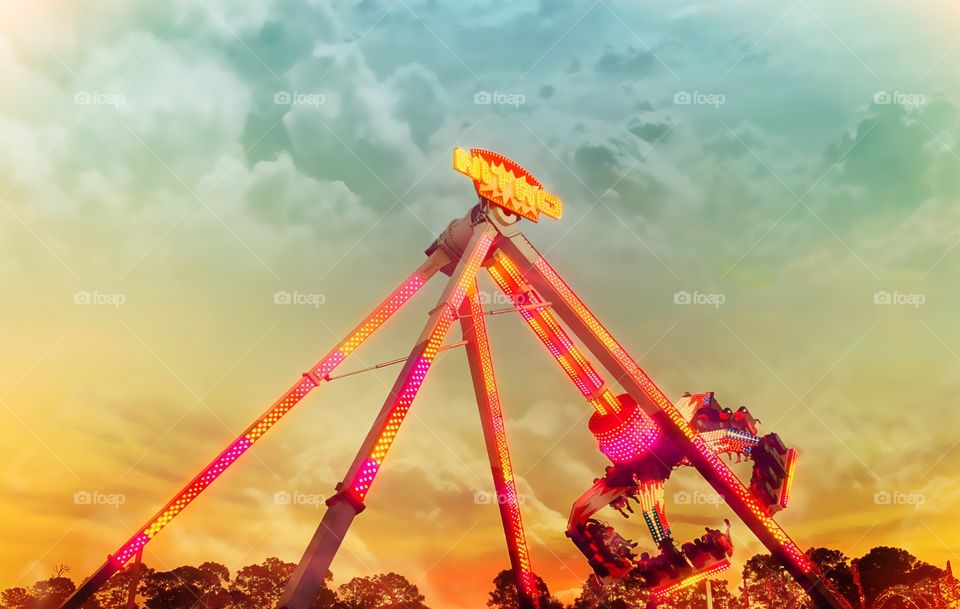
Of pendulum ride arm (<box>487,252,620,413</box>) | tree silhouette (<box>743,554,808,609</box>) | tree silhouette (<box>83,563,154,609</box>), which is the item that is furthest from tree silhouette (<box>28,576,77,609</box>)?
tree silhouette (<box>743,554,808,609</box>)

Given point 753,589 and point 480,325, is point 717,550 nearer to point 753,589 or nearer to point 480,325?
point 480,325

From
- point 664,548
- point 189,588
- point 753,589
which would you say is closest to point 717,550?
point 664,548

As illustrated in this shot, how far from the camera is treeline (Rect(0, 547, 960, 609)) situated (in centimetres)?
4353

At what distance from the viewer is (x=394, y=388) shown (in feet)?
51.8

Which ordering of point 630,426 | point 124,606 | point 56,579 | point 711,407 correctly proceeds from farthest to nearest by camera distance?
1. point 56,579
2. point 124,606
3. point 711,407
4. point 630,426

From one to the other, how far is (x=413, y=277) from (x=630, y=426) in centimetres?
854

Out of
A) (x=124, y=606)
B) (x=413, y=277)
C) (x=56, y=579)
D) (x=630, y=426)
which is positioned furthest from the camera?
(x=56, y=579)

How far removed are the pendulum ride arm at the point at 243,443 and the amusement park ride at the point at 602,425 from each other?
69mm

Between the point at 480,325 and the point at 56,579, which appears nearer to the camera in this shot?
the point at 480,325

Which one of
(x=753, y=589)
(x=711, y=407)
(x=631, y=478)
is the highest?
(x=711, y=407)

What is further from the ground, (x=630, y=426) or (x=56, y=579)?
(x=56, y=579)

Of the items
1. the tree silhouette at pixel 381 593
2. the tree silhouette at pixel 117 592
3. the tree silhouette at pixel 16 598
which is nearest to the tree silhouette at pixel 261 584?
the tree silhouette at pixel 381 593

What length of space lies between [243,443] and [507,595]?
38.1 metres

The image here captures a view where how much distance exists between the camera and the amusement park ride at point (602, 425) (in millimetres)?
21203
